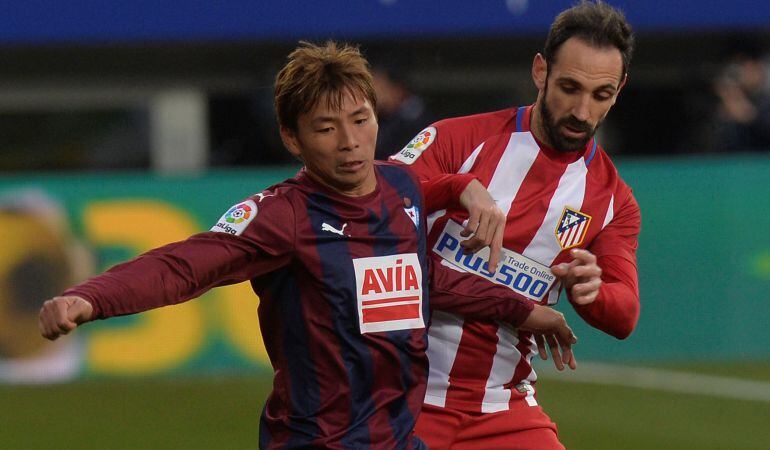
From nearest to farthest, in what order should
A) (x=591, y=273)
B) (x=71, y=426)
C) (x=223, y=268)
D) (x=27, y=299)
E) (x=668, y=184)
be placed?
(x=223, y=268), (x=591, y=273), (x=71, y=426), (x=27, y=299), (x=668, y=184)

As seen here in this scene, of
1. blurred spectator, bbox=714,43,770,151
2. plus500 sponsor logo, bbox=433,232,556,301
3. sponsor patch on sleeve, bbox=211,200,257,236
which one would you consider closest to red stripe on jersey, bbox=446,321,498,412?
plus500 sponsor logo, bbox=433,232,556,301

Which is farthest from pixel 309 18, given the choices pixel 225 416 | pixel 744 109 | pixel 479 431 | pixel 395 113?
pixel 479 431

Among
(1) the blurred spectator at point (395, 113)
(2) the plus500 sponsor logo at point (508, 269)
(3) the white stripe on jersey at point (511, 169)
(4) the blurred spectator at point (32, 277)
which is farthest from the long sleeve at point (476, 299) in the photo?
(4) the blurred spectator at point (32, 277)

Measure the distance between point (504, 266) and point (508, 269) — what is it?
0.06 ft

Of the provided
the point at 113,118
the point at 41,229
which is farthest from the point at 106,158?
the point at 41,229

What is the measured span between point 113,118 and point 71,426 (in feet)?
20.5

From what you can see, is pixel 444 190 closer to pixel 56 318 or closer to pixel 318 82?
pixel 318 82

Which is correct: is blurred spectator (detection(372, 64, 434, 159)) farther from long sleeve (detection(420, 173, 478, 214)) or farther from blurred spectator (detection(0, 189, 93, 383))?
long sleeve (detection(420, 173, 478, 214))

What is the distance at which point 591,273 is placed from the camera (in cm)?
436

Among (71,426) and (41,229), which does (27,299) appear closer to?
(41,229)

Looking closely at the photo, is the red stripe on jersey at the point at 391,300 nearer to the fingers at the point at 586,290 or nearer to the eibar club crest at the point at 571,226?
the fingers at the point at 586,290

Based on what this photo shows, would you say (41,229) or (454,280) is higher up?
(454,280)

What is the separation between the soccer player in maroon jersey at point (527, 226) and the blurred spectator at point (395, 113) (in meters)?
4.25

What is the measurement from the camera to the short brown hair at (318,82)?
4.18m
